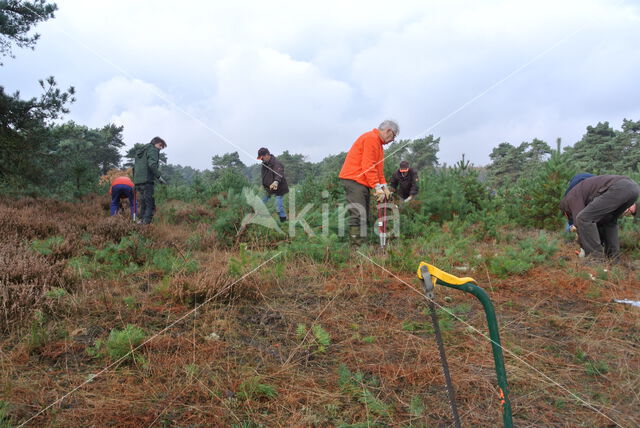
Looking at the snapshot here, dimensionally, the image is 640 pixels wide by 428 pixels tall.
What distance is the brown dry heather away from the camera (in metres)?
1.93

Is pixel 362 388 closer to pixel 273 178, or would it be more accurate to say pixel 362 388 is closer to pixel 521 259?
pixel 521 259

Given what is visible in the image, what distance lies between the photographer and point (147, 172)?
7.33 m

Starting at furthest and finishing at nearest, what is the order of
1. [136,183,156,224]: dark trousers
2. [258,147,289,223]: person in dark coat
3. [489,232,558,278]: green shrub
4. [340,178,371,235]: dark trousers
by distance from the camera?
[258,147,289,223]: person in dark coat, [136,183,156,224]: dark trousers, [340,178,371,235]: dark trousers, [489,232,558,278]: green shrub

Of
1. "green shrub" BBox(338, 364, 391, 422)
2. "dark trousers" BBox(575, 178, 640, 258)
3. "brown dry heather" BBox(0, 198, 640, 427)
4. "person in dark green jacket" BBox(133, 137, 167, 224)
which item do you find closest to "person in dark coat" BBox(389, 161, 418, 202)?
"dark trousers" BBox(575, 178, 640, 258)

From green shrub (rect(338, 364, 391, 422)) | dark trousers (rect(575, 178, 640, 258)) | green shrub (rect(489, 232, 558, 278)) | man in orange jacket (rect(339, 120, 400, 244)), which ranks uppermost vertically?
man in orange jacket (rect(339, 120, 400, 244))

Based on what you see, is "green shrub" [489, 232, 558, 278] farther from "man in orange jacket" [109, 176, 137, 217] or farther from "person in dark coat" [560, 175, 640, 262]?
"man in orange jacket" [109, 176, 137, 217]

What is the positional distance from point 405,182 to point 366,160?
325 cm

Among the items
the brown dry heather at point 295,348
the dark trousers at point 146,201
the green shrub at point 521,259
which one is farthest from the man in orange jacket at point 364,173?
the dark trousers at point 146,201

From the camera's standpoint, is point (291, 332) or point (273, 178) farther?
point (273, 178)

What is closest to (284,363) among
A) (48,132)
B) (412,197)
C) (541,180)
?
(412,197)

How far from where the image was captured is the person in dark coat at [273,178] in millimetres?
8216

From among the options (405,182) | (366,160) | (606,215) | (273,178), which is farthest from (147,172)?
(606,215)

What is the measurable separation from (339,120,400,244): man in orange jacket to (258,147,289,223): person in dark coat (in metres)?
2.64

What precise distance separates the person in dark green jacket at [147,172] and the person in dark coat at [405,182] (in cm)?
533
